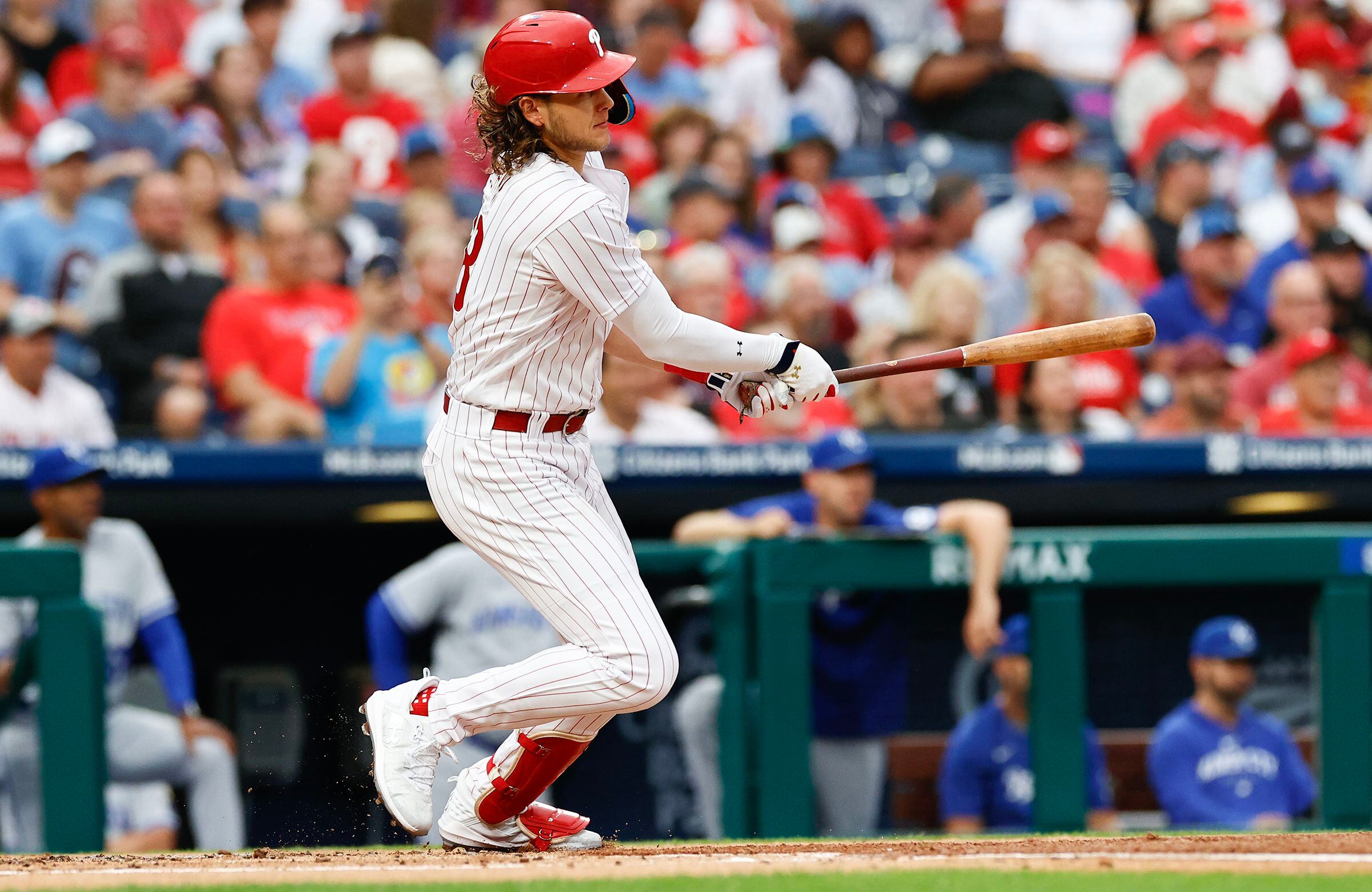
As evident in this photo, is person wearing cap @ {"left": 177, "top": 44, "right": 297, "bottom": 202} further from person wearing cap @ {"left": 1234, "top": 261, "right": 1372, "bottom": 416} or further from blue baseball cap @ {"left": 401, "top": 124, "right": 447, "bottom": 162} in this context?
person wearing cap @ {"left": 1234, "top": 261, "right": 1372, "bottom": 416}

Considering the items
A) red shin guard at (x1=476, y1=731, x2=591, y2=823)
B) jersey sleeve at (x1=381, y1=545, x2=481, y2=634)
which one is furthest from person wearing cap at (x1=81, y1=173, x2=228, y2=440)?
red shin guard at (x1=476, y1=731, x2=591, y2=823)

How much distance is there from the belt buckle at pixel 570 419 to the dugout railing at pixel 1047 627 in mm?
1497

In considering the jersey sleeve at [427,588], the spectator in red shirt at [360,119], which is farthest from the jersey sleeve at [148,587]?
the spectator in red shirt at [360,119]

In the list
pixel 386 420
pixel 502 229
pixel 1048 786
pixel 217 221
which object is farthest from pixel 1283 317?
pixel 502 229

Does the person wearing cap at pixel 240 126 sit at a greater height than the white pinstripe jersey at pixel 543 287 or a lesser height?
greater

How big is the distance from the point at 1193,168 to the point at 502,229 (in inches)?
235

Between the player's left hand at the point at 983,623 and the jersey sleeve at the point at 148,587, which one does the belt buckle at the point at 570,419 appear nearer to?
the player's left hand at the point at 983,623

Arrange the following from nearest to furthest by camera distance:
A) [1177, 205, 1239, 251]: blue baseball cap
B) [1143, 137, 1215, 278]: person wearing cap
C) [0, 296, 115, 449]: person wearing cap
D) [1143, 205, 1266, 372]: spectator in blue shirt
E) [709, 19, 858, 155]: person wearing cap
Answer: [0, 296, 115, 449]: person wearing cap → [1143, 205, 1266, 372]: spectator in blue shirt → [1177, 205, 1239, 251]: blue baseball cap → [1143, 137, 1215, 278]: person wearing cap → [709, 19, 858, 155]: person wearing cap

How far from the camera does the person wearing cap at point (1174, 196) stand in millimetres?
8234

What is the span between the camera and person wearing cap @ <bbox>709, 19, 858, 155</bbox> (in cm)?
886

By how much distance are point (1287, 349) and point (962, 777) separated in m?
2.89

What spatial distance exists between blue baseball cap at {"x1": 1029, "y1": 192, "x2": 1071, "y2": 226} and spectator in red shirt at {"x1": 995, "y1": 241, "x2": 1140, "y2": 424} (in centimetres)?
73

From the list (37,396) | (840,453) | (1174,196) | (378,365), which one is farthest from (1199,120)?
(37,396)

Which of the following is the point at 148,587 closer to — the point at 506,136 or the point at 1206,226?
the point at 506,136
